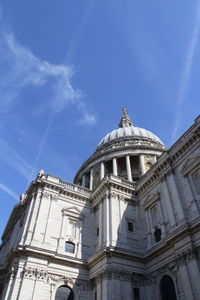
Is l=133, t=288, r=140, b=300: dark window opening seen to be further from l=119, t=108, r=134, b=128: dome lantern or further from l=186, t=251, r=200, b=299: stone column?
l=119, t=108, r=134, b=128: dome lantern

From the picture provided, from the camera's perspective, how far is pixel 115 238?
22.6m

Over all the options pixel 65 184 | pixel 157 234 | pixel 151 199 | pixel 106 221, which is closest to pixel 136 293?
pixel 157 234

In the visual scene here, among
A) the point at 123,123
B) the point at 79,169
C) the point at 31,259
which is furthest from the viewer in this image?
the point at 123,123

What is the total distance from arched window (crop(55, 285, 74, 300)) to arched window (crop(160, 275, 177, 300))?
7316 mm

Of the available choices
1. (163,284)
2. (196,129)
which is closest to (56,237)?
(163,284)

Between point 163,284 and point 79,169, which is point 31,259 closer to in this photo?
point 163,284

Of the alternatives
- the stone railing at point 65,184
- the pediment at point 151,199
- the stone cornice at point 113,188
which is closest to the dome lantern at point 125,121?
the stone railing at point 65,184

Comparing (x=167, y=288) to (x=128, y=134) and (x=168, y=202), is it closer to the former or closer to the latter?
(x=168, y=202)

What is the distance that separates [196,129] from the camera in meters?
21.4

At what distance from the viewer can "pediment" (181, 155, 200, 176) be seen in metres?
20.9

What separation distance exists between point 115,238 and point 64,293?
5945 millimetres

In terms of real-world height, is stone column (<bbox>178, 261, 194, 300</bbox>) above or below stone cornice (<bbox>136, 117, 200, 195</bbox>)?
below

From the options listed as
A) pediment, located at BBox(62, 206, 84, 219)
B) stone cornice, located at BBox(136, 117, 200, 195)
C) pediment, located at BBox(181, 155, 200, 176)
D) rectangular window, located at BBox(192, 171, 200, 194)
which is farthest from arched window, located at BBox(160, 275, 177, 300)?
pediment, located at BBox(62, 206, 84, 219)

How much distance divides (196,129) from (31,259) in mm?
16970
